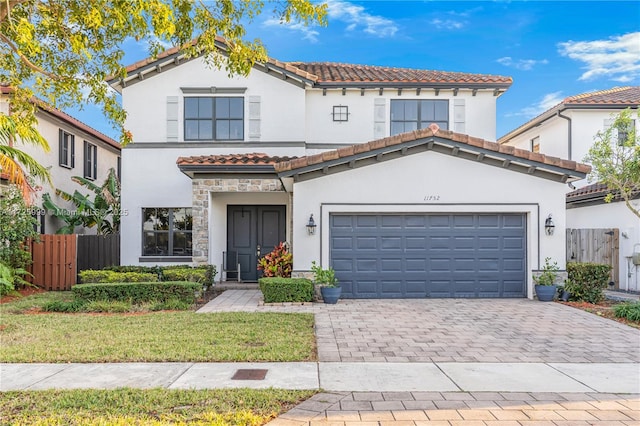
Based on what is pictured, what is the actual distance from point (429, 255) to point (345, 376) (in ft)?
23.8

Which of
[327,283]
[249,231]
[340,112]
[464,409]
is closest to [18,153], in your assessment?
[327,283]

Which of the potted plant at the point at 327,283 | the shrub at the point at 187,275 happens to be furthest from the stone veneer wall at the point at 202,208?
the potted plant at the point at 327,283

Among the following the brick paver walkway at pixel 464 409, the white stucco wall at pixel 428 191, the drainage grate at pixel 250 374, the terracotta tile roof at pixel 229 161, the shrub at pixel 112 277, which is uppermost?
the terracotta tile roof at pixel 229 161

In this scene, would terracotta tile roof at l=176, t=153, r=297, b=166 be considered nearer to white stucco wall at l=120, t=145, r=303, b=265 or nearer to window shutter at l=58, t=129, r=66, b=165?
white stucco wall at l=120, t=145, r=303, b=265

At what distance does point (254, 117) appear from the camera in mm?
15859

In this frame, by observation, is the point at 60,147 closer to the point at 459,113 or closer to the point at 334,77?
the point at 334,77

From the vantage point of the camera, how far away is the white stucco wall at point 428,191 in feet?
40.8

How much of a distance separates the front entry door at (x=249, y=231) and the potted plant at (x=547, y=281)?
8.21 m

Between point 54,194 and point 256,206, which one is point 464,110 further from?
point 54,194

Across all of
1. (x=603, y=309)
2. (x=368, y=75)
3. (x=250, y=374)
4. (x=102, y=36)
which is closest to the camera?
(x=250, y=374)

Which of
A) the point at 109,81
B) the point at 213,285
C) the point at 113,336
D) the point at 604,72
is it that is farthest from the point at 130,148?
the point at 604,72

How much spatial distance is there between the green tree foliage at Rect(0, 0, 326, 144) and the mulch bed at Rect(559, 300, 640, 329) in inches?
338

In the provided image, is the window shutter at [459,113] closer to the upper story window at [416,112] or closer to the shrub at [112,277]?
the upper story window at [416,112]

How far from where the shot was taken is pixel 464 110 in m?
16.5
